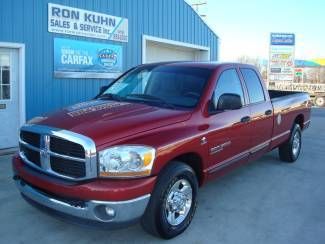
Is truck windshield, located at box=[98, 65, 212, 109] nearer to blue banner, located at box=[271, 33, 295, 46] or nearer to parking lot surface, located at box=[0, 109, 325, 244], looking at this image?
parking lot surface, located at box=[0, 109, 325, 244]

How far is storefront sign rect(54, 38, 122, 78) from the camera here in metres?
9.36

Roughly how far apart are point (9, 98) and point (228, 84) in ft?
17.2

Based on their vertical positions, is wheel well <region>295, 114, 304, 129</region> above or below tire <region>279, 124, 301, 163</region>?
above

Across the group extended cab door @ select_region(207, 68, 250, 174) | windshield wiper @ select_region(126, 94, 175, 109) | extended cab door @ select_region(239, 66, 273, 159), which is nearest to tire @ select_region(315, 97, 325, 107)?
extended cab door @ select_region(239, 66, 273, 159)

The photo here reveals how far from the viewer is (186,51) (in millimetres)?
14523

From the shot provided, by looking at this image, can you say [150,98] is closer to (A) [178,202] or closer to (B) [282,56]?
(A) [178,202]

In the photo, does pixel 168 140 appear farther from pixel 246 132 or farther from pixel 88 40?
pixel 88 40

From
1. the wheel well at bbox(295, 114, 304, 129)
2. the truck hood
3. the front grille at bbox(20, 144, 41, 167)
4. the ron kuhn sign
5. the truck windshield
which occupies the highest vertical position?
the ron kuhn sign

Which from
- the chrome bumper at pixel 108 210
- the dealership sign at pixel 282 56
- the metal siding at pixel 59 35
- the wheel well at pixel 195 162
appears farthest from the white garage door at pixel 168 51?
the dealership sign at pixel 282 56

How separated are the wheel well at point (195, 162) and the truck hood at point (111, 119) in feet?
1.39

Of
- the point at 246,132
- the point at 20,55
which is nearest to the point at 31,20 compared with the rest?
the point at 20,55

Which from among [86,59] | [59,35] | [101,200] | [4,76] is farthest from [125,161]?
[86,59]

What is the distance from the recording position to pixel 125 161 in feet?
12.1

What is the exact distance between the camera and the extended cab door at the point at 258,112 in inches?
231
